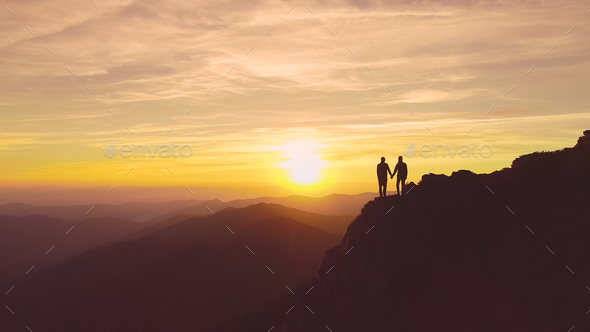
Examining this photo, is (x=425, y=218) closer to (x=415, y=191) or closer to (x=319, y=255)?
(x=415, y=191)

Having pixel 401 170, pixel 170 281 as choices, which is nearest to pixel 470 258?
pixel 401 170

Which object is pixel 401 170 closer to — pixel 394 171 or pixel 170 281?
pixel 394 171

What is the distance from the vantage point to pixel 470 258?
2256 centimetres

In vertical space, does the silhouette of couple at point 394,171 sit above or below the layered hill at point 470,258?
above

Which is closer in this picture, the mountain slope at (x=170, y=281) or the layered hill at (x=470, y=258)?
the layered hill at (x=470, y=258)

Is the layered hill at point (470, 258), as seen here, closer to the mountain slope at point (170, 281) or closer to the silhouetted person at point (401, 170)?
the silhouetted person at point (401, 170)

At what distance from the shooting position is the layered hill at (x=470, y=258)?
18734mm

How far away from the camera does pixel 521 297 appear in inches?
744

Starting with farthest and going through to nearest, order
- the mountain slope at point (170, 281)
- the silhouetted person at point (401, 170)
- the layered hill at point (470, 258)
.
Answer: the mountain slope at point (170, 281) → the silhouetted person at point (401, 170) → the layered hill at point (470, 258)

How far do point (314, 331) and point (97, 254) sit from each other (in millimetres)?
150987

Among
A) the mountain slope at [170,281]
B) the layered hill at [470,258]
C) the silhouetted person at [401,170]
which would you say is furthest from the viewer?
the mountain slope at [170,281]

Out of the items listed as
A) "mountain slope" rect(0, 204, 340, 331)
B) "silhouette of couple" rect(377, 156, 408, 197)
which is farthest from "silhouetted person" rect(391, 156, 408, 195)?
"mountain slope" rect(0, 204, 340, 331)

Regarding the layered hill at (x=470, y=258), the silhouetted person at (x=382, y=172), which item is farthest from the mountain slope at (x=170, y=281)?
the silhouetted person at (x=382, y=172)

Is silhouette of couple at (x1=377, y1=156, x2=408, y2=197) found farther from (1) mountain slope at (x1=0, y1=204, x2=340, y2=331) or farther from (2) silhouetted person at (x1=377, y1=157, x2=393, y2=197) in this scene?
(1) mountain slope at (x1=0, y1=204, x2=340, y2=331)
